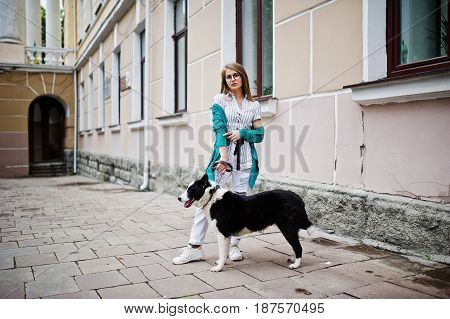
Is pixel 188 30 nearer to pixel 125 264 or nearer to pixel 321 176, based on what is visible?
pixel 321 176

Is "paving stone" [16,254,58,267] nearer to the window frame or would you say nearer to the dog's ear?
the dog's ear

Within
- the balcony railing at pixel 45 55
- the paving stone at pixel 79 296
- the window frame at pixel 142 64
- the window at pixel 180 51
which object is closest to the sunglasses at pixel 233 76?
the paving stone at pixel 79 296

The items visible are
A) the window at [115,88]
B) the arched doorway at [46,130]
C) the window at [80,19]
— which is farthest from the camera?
the arched doorway at [46,130]

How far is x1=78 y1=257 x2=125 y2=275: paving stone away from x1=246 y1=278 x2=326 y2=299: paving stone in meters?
1.21

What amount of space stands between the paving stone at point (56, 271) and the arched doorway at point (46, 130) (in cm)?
1664

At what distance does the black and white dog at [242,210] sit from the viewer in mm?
3088

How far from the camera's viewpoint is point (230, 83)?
337 cm

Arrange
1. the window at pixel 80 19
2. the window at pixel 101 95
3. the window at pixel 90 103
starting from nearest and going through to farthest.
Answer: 1. the window at pixel 101 95
2. the window at pixel 90 103
3. the window at pixel 80 19

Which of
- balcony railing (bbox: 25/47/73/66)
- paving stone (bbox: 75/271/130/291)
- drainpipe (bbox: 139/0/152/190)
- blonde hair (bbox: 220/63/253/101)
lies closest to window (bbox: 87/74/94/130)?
balcony railing (bbox: 25/47/73/66)

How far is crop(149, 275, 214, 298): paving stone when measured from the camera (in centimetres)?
270

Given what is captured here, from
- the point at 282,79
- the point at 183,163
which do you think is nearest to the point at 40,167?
the point at 183,163

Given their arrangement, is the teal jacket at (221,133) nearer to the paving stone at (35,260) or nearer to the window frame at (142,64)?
the paving stone at (35,260)

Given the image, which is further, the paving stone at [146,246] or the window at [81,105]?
the window at [81,105]
